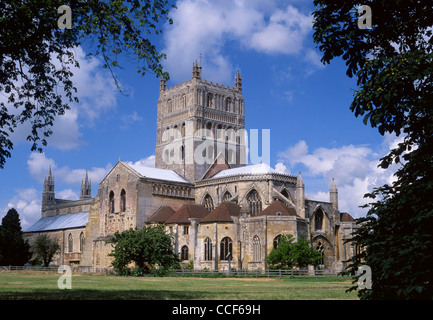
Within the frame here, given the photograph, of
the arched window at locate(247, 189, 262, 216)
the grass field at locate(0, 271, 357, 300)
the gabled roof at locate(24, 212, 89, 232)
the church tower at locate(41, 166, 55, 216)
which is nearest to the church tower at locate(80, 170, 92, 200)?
the church tower at locate(41, 166, 55, 216)

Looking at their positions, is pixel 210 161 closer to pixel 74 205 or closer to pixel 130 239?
pixel 130 239

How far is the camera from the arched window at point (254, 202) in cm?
6919

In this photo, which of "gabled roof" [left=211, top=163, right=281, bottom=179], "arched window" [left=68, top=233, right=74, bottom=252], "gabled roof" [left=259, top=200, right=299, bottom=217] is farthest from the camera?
"arched window" [left=68, top=233, right=74, bottom=252]

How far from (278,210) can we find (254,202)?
787 cm

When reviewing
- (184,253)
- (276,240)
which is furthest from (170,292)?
(184,253)

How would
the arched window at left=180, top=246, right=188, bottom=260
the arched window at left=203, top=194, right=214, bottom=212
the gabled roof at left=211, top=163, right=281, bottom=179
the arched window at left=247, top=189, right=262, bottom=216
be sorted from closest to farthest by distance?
the arched window at left=180, top=246, right=188, bottom=260, the arched window at left=247, top=189, right=262, bottom=216, the gabled roof at left=211, top=163, right=281, bottom=179, the arched window at left=203, top=194, right=214, bottom=212

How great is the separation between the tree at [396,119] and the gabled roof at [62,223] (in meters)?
87.3

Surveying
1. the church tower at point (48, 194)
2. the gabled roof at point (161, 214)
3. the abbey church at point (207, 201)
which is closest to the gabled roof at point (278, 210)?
the abbey church at point (207, 201)

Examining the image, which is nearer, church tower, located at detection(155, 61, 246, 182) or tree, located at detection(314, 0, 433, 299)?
tree, located at detection(314, 0, 433, 299)

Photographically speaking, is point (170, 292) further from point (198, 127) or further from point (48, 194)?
point (48, 194)

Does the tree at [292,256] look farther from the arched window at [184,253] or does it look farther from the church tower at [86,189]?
the church tower at [86,189]

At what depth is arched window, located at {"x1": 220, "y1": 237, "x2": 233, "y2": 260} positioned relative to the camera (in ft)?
208

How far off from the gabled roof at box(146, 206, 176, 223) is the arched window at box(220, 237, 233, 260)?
10405 millimetres

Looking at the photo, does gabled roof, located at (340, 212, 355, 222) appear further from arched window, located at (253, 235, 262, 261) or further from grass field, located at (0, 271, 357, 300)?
grass field, located at (0, 271, 357, 300)
